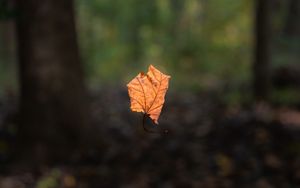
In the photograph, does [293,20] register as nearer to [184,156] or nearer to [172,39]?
[172,39]

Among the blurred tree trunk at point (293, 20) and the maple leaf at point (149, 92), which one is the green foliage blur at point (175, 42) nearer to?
the blurred tree trunk at point (293, 20)

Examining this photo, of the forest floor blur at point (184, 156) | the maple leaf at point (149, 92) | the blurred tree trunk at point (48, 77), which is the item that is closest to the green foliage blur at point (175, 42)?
the forest floor blur at point (184, 156)

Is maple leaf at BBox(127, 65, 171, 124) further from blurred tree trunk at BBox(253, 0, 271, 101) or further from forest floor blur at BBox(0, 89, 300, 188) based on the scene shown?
blurred tree trunk at BBox(253, 0, 271, 101)

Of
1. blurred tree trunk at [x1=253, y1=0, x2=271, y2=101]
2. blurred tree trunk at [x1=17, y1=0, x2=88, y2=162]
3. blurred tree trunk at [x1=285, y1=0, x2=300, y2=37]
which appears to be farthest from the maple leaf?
blurred tree trunk at [x1=285, y1=0, x2=300, y2=37]

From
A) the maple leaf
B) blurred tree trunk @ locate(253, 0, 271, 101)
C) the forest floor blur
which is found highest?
the maple leaf

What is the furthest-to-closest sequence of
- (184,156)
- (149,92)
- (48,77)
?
(184,156) → (48,77) → (149,92)

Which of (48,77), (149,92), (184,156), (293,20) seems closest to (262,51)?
(184,156)

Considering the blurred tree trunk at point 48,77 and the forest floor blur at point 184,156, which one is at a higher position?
the blurred tree trunk at point 48,77
